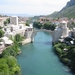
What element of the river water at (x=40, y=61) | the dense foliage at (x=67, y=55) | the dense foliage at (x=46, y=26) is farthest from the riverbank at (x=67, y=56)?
the dense foliage at (x=46, y=26)

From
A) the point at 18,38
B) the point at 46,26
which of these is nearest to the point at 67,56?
the point at 18,38

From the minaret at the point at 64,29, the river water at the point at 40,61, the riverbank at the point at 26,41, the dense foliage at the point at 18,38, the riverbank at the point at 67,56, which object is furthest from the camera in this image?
the minaret at the point at 64,29

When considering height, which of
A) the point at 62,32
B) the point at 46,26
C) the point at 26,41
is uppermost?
the point at 62,32

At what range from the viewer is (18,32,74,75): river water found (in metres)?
12.1

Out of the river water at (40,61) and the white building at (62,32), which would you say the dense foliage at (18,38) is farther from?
the white building at (62,32)

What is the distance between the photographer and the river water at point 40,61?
12.1 m

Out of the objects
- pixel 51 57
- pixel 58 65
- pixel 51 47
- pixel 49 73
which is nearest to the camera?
pixel 49 73

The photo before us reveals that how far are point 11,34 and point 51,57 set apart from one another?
Answer: 18.3 ft

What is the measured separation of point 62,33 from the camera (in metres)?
20.3

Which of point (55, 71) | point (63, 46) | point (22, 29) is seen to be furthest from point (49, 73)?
point (22, 29)

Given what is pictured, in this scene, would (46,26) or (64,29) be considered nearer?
(64,29)

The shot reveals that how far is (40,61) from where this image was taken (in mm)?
14461

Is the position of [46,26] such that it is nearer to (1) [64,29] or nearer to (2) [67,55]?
(1) [64,29]

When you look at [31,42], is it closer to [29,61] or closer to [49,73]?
[29,61]
